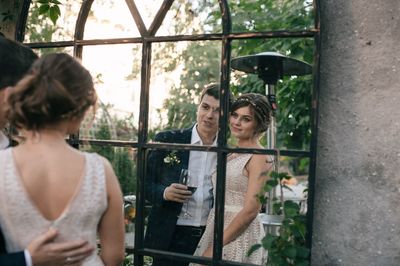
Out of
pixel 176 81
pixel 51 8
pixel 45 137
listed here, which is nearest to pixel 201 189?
pixel 51 8

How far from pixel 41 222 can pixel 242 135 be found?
1.50m

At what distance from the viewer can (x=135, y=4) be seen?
8.04 feet

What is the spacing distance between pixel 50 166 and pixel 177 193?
1.33 metres

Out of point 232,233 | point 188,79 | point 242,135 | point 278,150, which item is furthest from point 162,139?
point 188,79

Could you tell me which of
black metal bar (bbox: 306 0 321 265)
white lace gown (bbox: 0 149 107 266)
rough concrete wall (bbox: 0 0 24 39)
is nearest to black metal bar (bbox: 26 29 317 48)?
black metal bar (bbox: 306 0 321 265)

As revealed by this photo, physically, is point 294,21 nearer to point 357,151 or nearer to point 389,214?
point 357,151

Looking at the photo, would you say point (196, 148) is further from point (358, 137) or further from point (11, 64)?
point (11, 64)

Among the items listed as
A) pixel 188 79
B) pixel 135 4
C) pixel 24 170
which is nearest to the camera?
Result: pixel 24 170

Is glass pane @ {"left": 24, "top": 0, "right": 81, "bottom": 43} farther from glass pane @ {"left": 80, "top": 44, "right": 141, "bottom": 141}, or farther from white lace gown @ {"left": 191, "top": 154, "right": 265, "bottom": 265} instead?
white lace gown @ {"left": 191, "top": 154, "right": 265, "bottom": 265}

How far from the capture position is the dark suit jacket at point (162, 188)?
267 cm

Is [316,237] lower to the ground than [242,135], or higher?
lower

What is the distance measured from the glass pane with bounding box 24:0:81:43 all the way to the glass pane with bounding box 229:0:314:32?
34.9 inches

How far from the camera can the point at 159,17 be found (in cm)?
239

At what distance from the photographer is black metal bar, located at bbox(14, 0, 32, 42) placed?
2613 mm
